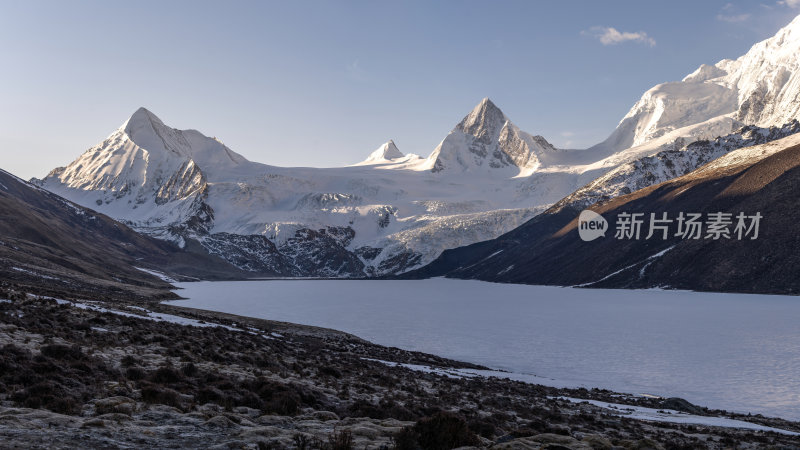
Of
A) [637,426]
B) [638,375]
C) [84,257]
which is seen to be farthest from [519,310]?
[84,257]

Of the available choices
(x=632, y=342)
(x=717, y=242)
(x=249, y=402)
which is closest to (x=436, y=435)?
(x=249, y=402)

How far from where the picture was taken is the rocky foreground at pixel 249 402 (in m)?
12.2

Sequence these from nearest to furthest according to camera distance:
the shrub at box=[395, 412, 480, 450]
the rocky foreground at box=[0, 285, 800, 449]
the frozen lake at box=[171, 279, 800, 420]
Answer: the shrub at box=[395, 412, 480, 450] → the rocky foreground at box=[0, 285, 800, 449] → the frozen lake at box=[171, 279, 800, 420]

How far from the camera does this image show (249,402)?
18.0 metres

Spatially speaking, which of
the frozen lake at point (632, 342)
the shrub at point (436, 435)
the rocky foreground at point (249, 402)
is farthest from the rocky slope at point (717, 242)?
the shrub at point (436, 435)

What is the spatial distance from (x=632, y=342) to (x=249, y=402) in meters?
45.4

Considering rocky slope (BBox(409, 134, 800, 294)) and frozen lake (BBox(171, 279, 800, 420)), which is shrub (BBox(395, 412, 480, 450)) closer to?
frozen lake (BBox(171, 279, 800, 420))

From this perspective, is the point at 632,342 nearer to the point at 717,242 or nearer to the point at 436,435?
the point at 436,435

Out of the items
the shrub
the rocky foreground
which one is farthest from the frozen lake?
the shrub

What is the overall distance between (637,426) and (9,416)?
67.4 feet

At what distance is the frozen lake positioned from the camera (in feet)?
118

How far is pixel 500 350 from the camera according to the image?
52719mm

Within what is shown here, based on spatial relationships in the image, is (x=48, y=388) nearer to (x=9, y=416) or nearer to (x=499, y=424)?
(x=9, y=416)

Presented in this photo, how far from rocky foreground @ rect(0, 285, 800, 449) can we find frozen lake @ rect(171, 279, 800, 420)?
6.47m
